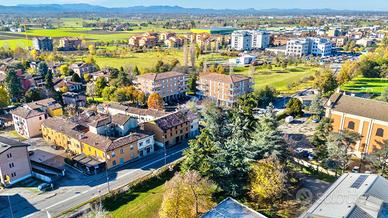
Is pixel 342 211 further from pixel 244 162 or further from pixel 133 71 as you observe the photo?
pixel 133 71

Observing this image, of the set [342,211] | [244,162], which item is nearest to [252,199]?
[244,162]

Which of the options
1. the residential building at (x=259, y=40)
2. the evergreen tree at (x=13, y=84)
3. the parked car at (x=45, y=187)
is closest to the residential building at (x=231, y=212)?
the parked car at (x=45, y=187)

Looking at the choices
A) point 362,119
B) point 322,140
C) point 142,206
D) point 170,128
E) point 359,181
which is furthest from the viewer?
point 170,128

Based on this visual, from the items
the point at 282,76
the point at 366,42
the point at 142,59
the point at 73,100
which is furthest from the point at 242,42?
the point at 73,100

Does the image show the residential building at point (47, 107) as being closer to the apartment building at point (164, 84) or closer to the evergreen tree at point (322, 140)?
the apartment building at point (164, 84)

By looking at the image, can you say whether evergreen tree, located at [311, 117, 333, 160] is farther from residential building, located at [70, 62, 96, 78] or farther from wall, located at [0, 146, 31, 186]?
residential building, located at [70, 62, 96, 78]

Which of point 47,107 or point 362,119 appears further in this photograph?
point 47,107

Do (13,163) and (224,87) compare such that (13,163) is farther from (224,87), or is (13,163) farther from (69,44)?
(69,44)
